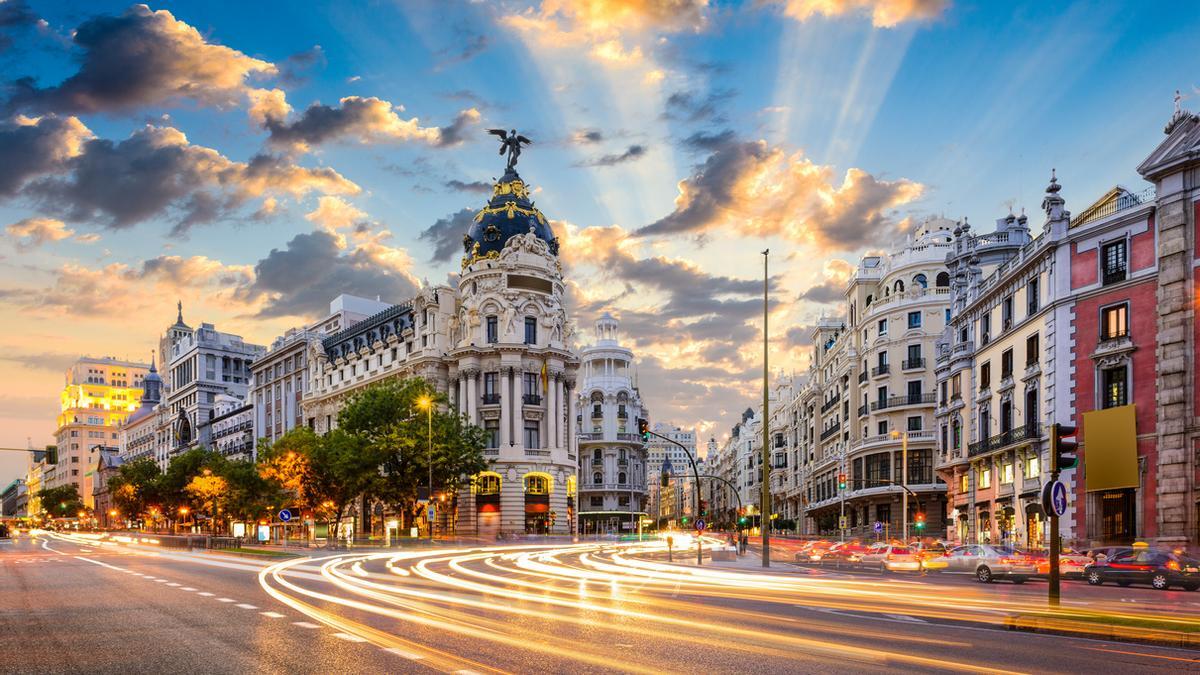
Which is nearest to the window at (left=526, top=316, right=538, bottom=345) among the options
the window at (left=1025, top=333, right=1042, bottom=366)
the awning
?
the window at (left=1025, top=333, right=1042, bottom=366)

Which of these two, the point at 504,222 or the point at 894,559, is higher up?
the point at 504,222

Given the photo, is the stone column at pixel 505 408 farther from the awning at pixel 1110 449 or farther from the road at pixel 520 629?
the road at pixel 520 629

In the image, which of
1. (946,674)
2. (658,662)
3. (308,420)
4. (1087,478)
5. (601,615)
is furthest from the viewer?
(308,420)

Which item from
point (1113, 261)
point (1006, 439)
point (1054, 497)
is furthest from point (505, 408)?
point (1054, 497)

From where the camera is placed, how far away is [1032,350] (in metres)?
53.2

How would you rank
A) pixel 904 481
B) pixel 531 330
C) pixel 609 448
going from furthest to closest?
pixel 609 448 < pixel 531 330 < pixel 904 481

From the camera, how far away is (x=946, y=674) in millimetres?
12000

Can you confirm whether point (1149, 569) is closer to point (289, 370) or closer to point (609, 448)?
point (289, 370)

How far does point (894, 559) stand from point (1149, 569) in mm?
11723

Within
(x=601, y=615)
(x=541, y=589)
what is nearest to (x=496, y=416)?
(x=541, y=589)

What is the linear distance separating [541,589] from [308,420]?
10122cm

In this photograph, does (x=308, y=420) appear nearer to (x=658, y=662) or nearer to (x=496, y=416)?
(x=496, y=416)

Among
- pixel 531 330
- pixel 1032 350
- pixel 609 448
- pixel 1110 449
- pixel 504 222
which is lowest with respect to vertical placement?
pixel 609 448

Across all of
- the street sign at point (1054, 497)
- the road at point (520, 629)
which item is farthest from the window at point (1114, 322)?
the street sign at point (1054, 497)
